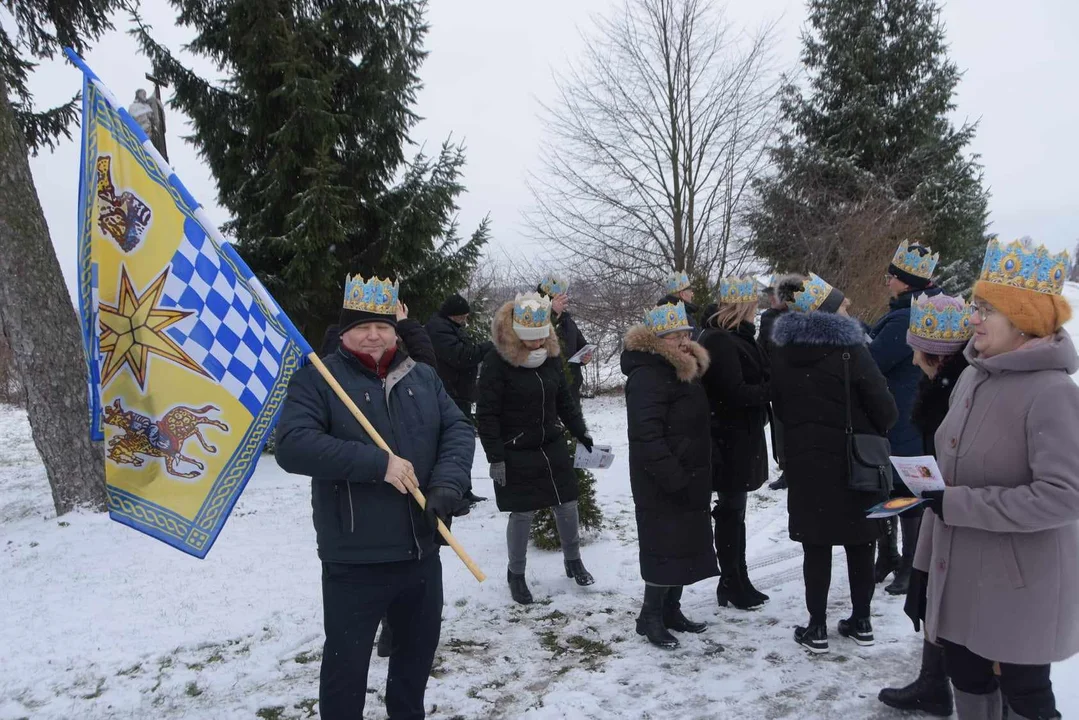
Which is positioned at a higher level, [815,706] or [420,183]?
[420,183]

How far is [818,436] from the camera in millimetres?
3881

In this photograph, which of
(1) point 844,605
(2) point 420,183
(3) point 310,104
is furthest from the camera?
(2) point 420,183

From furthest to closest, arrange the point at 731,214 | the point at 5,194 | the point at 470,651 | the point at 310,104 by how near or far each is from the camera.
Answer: the point at 731,214
the point at 310,104
the point at 5,194
the point at 470,651

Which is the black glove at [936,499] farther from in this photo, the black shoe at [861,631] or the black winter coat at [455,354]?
the black winter coat at [455,354]

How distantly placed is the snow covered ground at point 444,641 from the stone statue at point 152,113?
5.13 meters

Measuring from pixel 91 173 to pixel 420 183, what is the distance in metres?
6.92

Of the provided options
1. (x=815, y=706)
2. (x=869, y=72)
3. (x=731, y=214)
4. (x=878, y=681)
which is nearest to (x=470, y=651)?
(x=815, y=706)

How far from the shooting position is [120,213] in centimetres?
323

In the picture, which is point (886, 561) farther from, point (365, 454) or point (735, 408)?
point (365, 454)

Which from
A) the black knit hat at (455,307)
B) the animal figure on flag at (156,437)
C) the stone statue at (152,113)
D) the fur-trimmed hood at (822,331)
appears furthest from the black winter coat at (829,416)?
the stone statue at (152,113)

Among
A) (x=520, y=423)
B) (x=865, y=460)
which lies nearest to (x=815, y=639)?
(x=865, y=460)

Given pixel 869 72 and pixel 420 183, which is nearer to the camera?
pixel 420 183

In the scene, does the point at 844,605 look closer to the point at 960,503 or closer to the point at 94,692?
the point at 960,503

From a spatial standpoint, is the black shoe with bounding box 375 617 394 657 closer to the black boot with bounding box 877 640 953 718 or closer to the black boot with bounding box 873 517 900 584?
the black boot with bounding box 877 640 953 718
